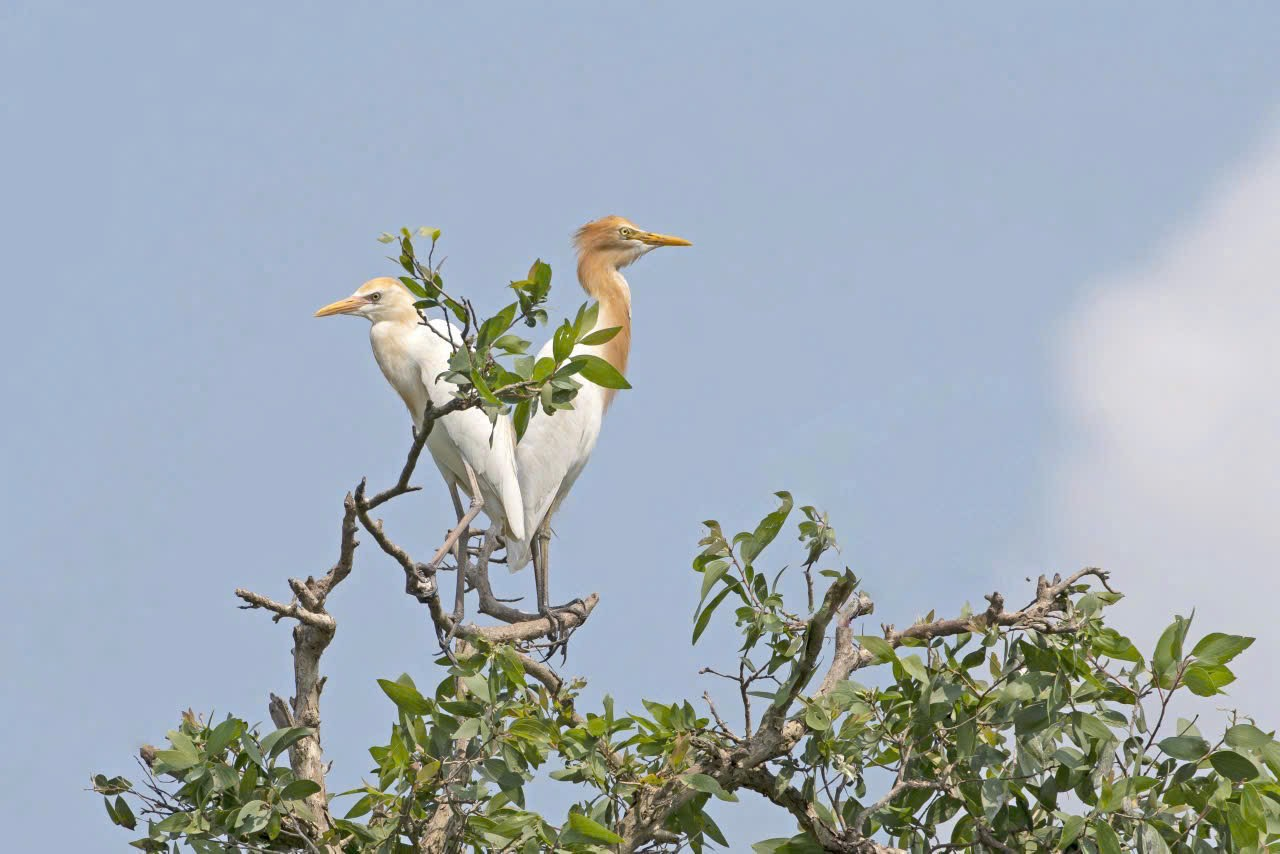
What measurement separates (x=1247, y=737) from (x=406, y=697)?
65.7 inches

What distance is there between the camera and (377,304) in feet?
20.2

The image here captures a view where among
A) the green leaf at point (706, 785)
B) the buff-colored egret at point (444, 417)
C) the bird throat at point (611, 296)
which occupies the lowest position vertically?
the green leaf at point (706, 785)

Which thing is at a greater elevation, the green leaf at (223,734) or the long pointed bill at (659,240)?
the long pointed bill at (659,240)

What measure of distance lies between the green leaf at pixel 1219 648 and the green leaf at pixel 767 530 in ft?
2.69

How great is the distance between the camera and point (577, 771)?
2.99 m

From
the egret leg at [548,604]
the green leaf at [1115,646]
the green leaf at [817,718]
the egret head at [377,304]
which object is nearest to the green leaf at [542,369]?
the green leaf at [817,718]

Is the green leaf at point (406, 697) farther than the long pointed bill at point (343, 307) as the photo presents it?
No

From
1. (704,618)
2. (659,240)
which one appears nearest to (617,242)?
(659,240)

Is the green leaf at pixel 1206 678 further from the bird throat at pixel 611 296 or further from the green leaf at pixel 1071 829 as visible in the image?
the bird throat at pixel 611 296

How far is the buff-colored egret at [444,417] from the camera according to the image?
570 cm

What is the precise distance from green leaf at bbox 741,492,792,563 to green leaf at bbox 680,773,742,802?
452mm

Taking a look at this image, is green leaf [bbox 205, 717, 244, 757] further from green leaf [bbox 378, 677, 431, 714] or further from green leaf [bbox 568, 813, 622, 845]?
green leaf [bbox 568, 813, 622, 845]

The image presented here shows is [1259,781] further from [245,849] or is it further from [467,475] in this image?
[467,475]

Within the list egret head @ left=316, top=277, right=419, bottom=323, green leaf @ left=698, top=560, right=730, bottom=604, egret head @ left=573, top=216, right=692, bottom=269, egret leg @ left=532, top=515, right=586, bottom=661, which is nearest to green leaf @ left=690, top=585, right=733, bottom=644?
green leaf @ left=698, top=560, right=730, bottom=604
